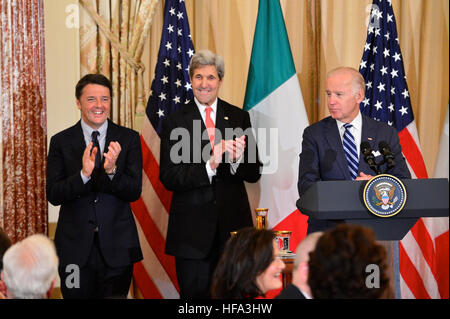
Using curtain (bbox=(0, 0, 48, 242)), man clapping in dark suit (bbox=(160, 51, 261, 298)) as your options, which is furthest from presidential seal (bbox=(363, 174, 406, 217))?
curtain (bbox=(0, 0, 48, 242))

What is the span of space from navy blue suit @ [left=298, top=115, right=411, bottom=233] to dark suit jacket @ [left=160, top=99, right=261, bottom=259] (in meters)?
0.60

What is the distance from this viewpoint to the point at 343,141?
160 inches

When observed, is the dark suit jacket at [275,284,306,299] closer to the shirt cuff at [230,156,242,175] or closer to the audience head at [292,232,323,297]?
the audience head at [292,232,323,297]

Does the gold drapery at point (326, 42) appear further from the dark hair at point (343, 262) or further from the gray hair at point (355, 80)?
the dark hair at point (343, 262)

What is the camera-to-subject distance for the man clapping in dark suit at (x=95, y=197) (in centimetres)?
414

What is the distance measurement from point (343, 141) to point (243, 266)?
1.50m

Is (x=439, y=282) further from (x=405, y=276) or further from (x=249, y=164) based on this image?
(x=249, y=164)

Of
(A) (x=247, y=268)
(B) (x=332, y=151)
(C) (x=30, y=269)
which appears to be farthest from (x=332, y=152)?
(C) (x=30, y=269)

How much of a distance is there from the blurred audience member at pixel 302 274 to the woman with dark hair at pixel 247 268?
Result: 29cm

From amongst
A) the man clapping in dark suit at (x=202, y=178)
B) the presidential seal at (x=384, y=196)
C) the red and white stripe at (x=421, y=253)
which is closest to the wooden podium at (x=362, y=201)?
the presidential seal at (x=384, y=196)

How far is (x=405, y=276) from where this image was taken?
17.3 ft

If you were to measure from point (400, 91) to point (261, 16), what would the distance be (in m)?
1.34
